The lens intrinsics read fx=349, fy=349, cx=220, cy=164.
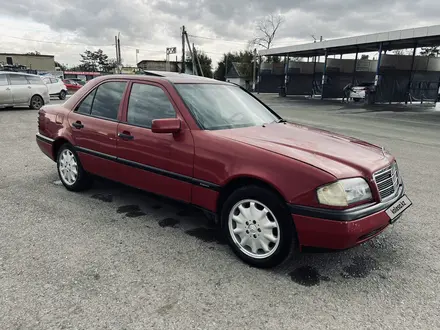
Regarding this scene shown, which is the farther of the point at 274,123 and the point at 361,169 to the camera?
the point at 274,123

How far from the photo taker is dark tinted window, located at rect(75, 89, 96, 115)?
4332 mm

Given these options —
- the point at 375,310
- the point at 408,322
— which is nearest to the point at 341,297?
the point at 375,310

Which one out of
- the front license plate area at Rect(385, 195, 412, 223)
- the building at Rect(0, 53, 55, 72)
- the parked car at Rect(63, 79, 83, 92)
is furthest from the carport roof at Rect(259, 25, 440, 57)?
the building at Rect(0, 53, 55, 72)

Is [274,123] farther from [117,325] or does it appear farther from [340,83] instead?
[340,83]

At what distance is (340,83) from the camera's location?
33.2 m

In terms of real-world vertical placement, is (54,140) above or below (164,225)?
above

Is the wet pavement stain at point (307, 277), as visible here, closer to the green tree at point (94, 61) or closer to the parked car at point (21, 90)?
the parked car at point (21, 90)

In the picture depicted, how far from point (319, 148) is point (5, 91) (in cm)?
1457

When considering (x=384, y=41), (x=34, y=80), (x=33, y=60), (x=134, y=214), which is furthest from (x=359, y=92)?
(x=33, y=60)

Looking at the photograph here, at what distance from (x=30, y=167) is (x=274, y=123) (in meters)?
4.33

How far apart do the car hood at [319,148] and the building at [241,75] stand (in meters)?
51.4

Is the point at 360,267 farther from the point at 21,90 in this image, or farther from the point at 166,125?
the point at 21,90

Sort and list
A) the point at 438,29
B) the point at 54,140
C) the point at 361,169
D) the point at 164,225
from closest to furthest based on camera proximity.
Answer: the point at 361,169
the point at 164,225
the point at 54,140
the point at 438,29

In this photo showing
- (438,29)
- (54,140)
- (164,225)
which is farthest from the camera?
(438,29)
